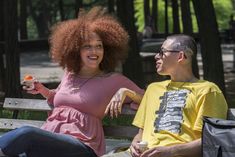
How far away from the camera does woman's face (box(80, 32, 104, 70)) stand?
4723 millimetres

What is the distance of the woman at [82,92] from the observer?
4348mm

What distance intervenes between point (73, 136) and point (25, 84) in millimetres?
742

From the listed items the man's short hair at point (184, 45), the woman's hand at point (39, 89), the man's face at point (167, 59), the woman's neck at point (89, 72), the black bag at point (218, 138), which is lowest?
the black bag at point (218, 138)

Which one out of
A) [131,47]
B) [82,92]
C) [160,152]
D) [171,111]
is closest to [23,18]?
[131,47]

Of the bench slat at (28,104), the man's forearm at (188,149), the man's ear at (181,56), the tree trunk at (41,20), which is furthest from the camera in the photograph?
the tree trunk at (41,20)

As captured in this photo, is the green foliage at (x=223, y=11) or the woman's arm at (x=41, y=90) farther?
the green foliage at (x=223, y=11)

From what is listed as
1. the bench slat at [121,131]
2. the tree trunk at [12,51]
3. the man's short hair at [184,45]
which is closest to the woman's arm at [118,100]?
the bench slat at [121,131]

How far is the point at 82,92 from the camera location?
15.3 ft

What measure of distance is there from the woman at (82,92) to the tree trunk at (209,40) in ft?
18.5

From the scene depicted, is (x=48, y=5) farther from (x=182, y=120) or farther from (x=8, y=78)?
(x=182, y=120)

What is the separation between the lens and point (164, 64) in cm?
422

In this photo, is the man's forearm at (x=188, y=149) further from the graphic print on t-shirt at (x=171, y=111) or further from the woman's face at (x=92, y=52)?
the woman's face at (x=92, y=52)

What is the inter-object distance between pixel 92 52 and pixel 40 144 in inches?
33.9

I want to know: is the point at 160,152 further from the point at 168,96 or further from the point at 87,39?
the point at 87,39
